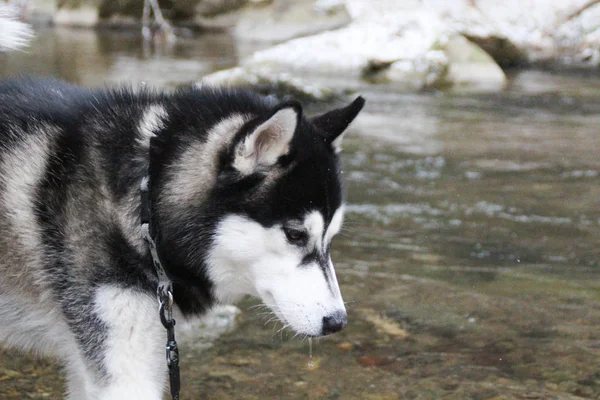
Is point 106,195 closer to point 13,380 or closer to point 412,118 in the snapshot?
point 13,380

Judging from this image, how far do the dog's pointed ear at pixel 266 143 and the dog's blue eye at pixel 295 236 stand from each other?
259 millimetres

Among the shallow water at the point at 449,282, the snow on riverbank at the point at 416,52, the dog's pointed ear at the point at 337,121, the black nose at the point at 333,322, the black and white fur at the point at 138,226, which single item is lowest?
the snow on riverbank at the point at 416,52

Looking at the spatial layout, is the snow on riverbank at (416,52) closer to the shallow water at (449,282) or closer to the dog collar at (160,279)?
the shallow water at (449,282)

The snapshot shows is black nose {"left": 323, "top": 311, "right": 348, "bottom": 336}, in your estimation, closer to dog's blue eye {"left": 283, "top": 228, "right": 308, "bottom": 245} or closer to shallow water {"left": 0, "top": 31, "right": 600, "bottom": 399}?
dog's blue eye {"left": 283, "top": 228, "right": 308, "bottom": 245}

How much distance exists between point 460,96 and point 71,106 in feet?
39.2

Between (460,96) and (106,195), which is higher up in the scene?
(106,195)

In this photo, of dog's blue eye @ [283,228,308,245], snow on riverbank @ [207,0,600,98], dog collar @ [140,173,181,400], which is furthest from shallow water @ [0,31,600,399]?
snow on riverbank @ [207,0,600,98]

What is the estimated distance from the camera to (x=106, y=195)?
282 cm

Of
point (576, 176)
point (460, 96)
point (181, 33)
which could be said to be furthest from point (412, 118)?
point (181, 33)

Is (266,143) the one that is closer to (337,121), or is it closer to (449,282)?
(337,121)

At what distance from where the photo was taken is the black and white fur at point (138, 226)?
2.73 metres

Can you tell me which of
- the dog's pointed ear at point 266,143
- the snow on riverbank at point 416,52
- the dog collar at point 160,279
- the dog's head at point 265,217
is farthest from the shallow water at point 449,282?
the snow on riverbank at point 416,52

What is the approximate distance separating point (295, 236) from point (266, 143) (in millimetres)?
361

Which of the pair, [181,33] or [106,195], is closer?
[106,195]
